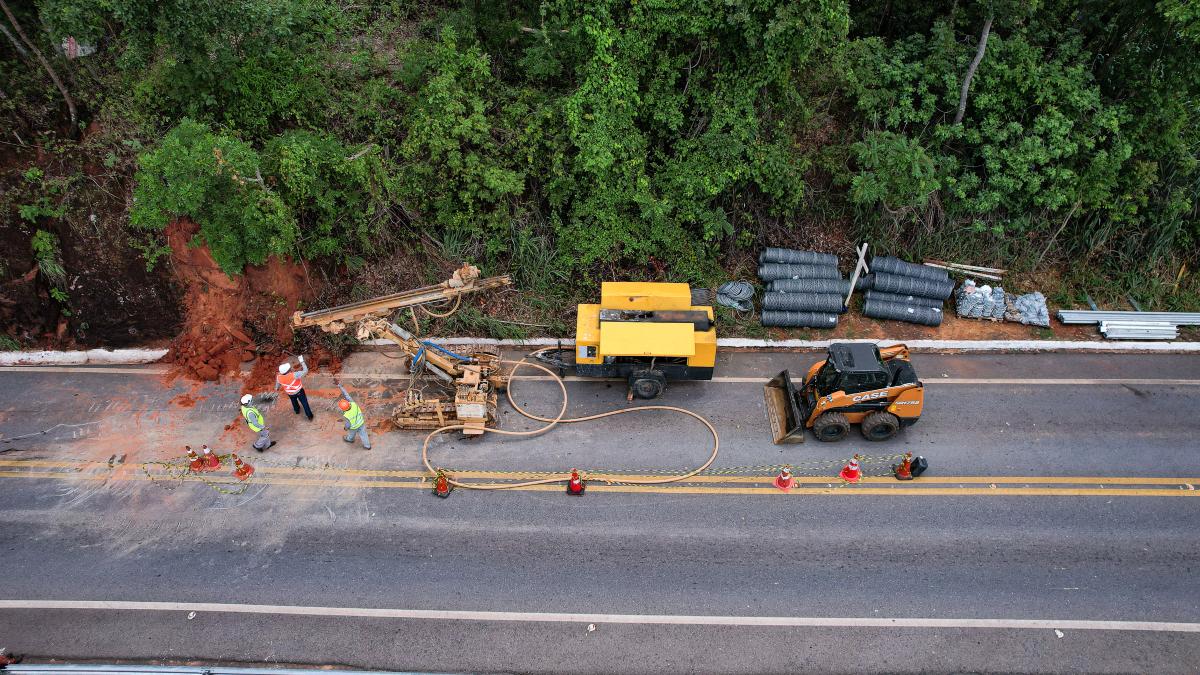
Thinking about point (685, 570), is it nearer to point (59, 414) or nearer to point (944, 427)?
point (944, 427)

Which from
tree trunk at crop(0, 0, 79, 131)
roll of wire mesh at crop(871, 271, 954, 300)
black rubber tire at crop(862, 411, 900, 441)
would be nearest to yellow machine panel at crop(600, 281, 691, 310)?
black rubber tire at crop(862, 411, 900, 441)

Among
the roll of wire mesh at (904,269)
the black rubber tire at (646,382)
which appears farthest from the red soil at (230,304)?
the roll of wire mesh at (904,269)

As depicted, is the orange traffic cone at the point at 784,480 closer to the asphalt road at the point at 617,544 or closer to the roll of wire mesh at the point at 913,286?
the asphalt road at the point at 617,544

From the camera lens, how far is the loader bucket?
13164 millimetres

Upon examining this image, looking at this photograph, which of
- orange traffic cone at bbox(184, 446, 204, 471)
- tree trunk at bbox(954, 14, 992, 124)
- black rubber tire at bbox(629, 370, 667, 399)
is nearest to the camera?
orange traffic cone at bbox(184, 446, 204, 471)

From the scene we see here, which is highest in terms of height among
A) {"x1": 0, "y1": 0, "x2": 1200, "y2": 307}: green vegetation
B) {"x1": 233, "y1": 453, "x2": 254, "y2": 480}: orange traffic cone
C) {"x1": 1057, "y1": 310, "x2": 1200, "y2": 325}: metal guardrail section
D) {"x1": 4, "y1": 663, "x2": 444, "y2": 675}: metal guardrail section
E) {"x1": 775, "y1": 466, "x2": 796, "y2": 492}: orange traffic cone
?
{"x1": 0, "y1": 0, "x2": 1200, "y2": 307}: green vegetation

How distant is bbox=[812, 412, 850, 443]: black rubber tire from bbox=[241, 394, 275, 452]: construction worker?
11165 mm

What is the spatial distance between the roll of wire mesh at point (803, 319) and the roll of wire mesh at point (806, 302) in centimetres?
11

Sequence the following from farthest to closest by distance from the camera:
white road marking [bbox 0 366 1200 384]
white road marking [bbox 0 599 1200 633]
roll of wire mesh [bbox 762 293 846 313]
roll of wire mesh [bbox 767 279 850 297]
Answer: roll of wire mesh [bbox 767 279 850 297]
roll of wire mesh [bbox 762 293 846 313]
white road marking [bbox 0 366 1200 384]
white road marking [bbox 0 599 1200 633]

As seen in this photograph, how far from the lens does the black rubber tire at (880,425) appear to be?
12.8 metres

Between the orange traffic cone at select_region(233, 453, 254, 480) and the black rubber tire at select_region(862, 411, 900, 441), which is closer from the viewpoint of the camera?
the orange traffic cone at select_region(233, 453, 254, 480)

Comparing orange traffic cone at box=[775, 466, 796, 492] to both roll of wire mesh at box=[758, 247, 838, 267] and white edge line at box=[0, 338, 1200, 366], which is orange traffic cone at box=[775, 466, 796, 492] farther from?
roll of wire mesh at box=[758, 247, 838, 267]

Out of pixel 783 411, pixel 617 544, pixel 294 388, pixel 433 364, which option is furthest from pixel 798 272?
pixel 294 388

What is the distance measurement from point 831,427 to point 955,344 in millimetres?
5288
